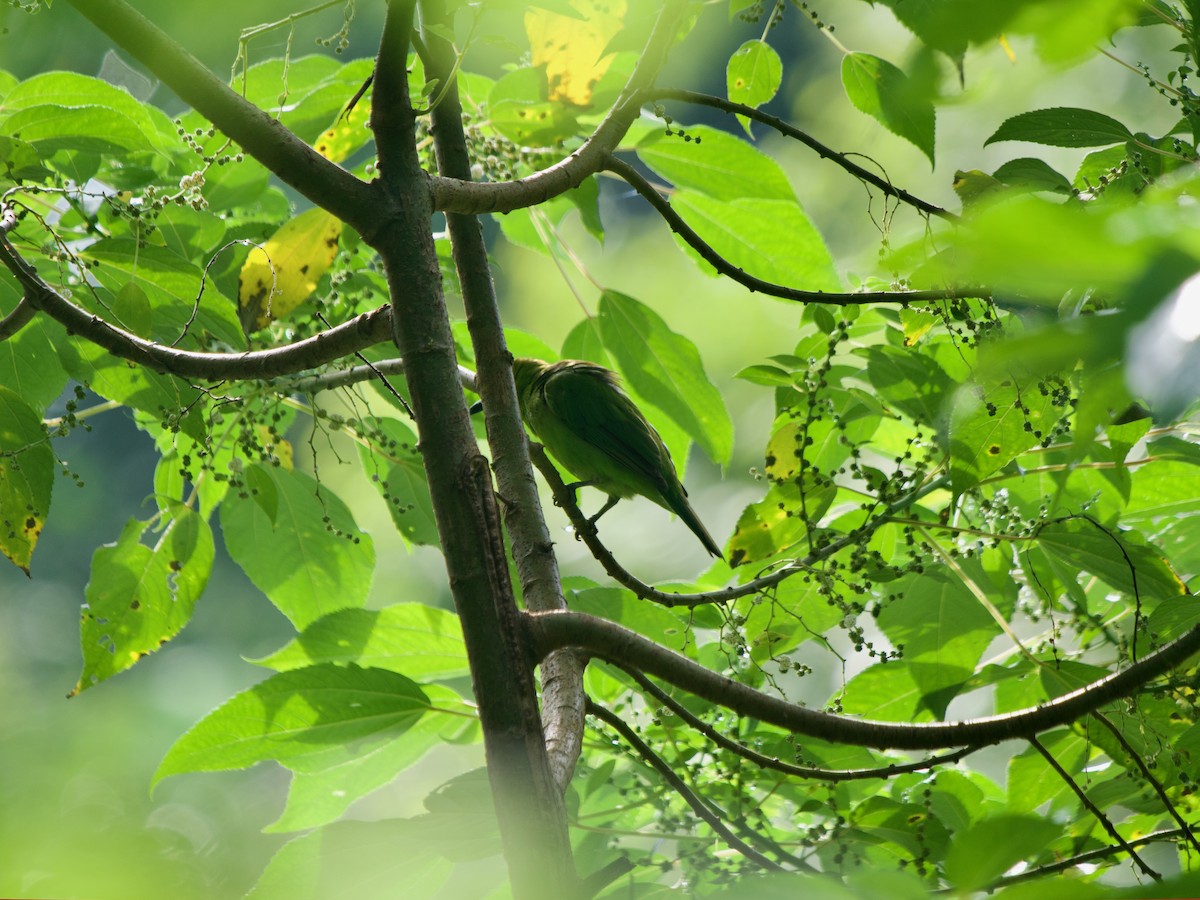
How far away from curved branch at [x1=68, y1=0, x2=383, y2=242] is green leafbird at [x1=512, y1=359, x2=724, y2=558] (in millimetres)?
1879

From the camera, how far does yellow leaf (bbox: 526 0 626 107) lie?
198 centimetres

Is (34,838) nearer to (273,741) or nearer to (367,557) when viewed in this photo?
(273,741)

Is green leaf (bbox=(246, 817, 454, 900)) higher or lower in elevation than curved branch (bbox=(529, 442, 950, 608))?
lower

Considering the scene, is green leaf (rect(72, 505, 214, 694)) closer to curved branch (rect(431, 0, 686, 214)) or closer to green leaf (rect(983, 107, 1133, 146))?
curved branch (rect(431, 0, 686, 214))

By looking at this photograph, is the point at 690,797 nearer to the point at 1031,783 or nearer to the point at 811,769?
the point at 811,769

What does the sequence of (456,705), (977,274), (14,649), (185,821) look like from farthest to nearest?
(14,649)
(185,821)
(456,705)
(977,274)

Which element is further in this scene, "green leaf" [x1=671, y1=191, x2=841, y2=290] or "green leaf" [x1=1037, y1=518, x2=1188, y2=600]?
"green leaf" [x1=671, y1=191, x2=841, y2=290]

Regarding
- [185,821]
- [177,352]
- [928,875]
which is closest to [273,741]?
[177,352]

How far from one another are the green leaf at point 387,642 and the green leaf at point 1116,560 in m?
1.18

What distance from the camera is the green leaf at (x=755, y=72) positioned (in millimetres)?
2154

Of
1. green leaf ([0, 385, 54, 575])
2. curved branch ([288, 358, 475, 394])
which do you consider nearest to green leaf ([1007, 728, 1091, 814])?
curved branch ([288, 358, 475, 394])

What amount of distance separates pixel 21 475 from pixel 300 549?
2.25 feet

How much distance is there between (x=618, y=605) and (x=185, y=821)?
19.5 ft

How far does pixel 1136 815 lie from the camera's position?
2.17 metres
